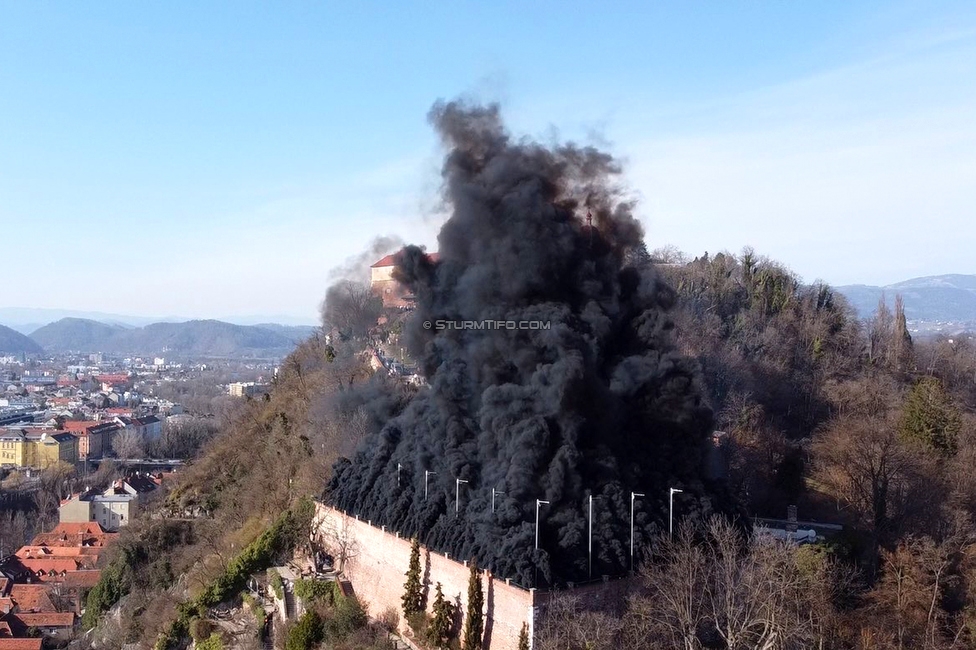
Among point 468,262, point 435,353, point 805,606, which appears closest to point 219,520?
point 435,353

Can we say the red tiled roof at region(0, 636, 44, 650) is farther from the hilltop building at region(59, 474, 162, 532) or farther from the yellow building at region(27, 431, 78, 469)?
the yellow building at region(27, 431, 78, 469)

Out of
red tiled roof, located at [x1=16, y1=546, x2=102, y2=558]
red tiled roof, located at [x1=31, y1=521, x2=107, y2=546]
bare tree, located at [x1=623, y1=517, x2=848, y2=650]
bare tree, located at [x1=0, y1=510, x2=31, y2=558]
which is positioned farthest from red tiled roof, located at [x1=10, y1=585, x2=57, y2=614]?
bare tree, located at [x1=623, y1=517, x2=848, y2=650]

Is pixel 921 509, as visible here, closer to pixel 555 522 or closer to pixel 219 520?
pixel 555 522

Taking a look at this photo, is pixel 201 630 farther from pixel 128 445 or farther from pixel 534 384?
pixel 128 445

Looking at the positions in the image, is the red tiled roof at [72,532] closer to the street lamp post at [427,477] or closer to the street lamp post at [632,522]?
the street lamp post at [427,477]

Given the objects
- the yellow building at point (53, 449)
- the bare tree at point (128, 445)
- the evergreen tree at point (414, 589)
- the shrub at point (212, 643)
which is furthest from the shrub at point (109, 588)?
the bare tree at point (128, 445)

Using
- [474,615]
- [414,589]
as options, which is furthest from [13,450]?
[474,615]
